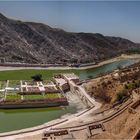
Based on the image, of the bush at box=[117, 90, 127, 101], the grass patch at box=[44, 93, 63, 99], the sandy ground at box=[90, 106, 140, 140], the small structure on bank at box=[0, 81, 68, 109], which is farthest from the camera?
the grass patch at box=[44, 93, 63, 99]

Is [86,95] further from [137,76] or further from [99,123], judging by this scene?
[99,123]

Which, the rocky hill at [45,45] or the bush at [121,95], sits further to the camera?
the rocky hill at [45,45]

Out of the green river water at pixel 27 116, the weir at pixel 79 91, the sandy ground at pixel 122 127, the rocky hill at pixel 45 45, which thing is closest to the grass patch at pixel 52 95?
the green river water at pixel 27 116

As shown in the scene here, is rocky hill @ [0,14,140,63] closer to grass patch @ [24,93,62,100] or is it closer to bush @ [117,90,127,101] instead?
grass patch @ [24,93,62,100]

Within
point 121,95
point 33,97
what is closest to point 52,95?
point 33,97

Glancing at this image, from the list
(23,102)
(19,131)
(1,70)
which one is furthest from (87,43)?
(19,131)

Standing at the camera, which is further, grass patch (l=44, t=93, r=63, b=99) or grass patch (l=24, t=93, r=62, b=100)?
grass patch (l=44, t=93, r=63, b=99)

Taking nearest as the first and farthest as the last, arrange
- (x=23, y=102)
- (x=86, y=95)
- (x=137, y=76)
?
(x=23, y=102)
(x=86, y=95)
(x=137, y=76)

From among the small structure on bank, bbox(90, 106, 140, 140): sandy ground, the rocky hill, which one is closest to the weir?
the small structure on bank

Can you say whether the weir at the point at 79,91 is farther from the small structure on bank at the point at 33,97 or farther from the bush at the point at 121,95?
the bush at the point at 121,95
